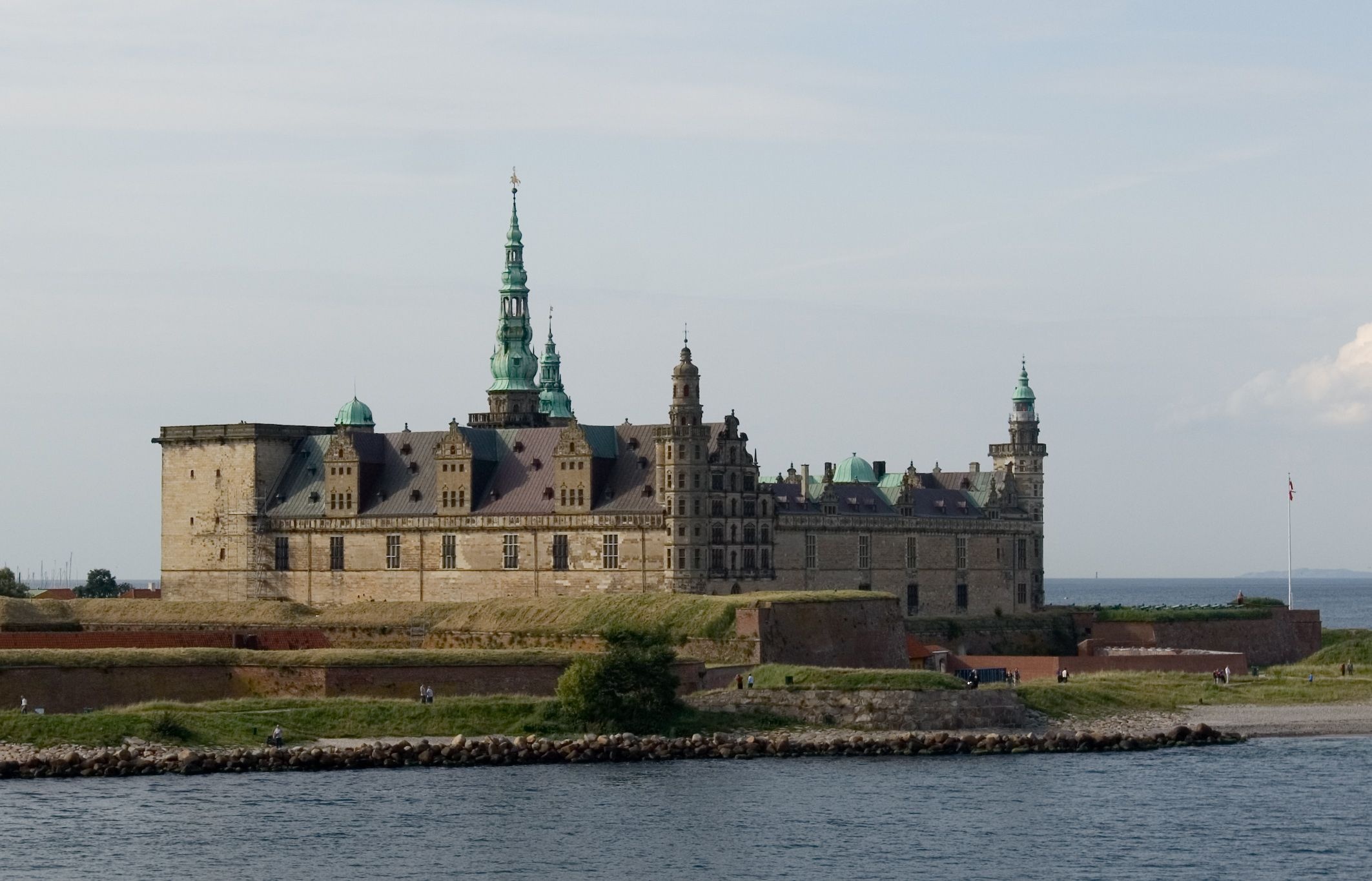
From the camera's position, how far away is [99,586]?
5625 inches

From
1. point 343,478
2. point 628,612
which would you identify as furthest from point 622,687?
point 343,478

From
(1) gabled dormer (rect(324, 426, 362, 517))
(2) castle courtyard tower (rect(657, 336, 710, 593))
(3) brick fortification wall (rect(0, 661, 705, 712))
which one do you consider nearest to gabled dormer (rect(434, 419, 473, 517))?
(1) gabled dormer (rect(324, 426, 362, 517))

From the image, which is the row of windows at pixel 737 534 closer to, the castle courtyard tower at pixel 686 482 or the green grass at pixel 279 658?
the castle courtyard tower at pixel 686 482

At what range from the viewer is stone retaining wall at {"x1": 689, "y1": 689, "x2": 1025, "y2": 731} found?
88.4 m

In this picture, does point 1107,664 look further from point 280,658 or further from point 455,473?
point 280,658

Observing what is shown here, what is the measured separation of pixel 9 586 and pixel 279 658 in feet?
155

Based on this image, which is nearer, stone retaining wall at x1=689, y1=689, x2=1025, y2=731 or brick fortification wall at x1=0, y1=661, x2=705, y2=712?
brick fortification wall at x1=0, y1=661, x2=705, y2=712

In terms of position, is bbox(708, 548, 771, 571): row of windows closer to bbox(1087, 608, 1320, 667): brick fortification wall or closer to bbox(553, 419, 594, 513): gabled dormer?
bbox(553, 419, 594, 513): gabled dormer

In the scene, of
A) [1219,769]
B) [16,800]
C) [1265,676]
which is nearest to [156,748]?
[16,800]

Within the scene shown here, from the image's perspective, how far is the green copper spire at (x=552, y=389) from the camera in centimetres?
15312

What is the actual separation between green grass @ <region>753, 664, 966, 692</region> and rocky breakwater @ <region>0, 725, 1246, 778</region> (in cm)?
254

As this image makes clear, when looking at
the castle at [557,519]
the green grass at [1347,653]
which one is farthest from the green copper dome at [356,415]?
the green grass at [1347,653]

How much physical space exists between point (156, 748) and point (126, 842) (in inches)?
556

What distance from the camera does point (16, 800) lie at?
238ft
